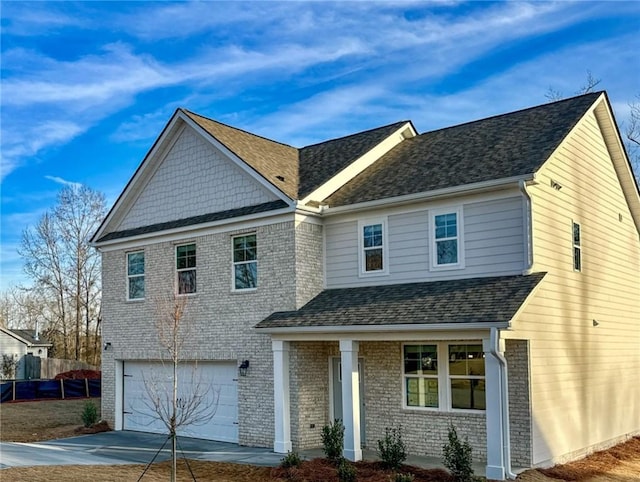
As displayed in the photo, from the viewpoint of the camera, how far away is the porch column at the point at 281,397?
52.4 ft

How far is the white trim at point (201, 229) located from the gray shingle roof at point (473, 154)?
1490 mm

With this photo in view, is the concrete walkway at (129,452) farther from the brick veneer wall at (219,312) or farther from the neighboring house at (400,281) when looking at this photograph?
the brick veneer wall at (219,312)

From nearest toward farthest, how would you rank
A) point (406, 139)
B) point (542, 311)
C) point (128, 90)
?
point (542, 311)
point (128, 90)
point (406, 139)

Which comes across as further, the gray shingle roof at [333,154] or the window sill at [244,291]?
A: the gray shingle roof at [333,154]

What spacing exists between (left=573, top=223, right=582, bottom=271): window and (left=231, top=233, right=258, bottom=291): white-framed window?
778 cm

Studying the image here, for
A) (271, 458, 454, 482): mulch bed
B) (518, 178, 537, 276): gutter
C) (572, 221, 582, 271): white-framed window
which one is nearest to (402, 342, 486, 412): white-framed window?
(518, 178, 537, 276): gutter

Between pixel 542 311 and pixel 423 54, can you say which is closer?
pixel 542 311

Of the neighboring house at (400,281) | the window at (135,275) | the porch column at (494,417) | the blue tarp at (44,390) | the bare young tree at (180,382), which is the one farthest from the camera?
the blue tarp at (44,390)

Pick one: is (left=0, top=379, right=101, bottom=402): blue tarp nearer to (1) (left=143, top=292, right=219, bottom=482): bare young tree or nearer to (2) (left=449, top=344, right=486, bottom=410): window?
(1) (left=143, top=292, right=219, bottom=482): bare young tree

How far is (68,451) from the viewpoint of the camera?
16.8 meters

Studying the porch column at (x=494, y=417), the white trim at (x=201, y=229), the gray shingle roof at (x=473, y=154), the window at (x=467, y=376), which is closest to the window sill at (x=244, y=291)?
the white trim at (x=201, y=229)

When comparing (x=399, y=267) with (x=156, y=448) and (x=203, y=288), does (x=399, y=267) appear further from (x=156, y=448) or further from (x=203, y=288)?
(x=156, y=448)

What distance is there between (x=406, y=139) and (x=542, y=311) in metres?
8.23

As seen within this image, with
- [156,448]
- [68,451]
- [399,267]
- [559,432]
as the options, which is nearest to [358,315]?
[399,267]
